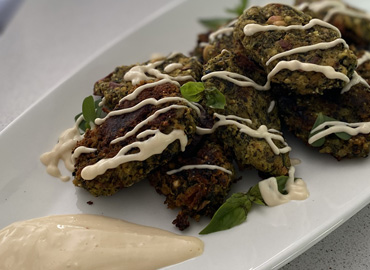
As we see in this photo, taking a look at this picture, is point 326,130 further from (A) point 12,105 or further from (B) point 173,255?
(A) point 12,105

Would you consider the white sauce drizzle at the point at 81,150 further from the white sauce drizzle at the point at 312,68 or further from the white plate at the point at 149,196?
the white sauce drizzle at the point at 312,68

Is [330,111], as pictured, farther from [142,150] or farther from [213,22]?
[213,22]

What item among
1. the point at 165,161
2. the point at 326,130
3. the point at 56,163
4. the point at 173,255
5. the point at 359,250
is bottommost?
the point at 359,250

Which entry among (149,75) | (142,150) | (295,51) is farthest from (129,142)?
(295,51)

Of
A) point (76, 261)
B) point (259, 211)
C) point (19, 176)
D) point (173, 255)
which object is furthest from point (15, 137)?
point (259, 211)

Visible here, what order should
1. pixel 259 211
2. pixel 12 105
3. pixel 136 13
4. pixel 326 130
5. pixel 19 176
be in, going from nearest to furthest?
1. pixel 259 211
2. pixel 326 130
3. pixel 19 176
4. pixel 12 105
5. pixel 136 13

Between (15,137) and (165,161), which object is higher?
(15,137)
